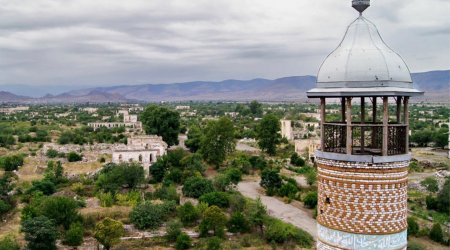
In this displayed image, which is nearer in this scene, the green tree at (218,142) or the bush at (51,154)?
the green tree at (218,142)

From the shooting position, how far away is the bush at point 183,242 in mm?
24469

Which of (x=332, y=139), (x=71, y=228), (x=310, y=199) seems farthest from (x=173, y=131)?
(x=332, y=139)

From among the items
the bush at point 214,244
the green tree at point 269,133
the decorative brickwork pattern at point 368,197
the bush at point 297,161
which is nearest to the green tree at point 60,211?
the bush at point 214,244

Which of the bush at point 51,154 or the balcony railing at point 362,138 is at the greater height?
the balcony railing at point 362,138

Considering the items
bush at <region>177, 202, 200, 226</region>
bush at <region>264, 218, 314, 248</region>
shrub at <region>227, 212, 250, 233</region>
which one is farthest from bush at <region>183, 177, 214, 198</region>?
bush at <region>264, 218, 314, 248</region>

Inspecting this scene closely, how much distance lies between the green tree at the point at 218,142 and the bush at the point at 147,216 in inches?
683

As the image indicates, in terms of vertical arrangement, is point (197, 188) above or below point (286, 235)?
above

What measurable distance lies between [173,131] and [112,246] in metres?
29.9

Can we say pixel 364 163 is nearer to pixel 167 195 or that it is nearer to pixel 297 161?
pixel 167 195

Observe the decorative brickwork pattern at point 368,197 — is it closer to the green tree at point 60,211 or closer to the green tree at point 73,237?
the green tree at point 73,237

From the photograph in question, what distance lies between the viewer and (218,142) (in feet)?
148

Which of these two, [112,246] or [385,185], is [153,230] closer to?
[112,246]

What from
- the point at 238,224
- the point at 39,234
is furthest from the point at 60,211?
the point at 238,224

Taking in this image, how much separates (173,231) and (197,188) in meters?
7.96
